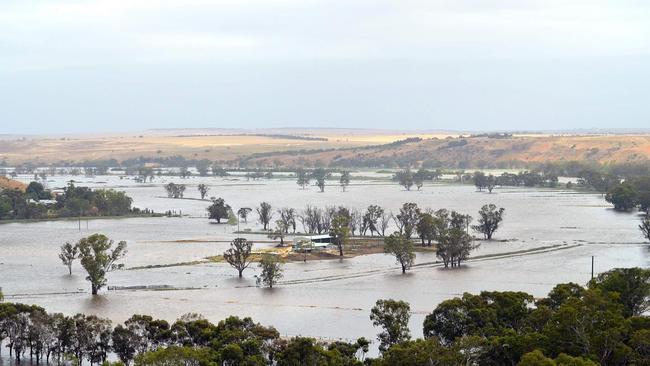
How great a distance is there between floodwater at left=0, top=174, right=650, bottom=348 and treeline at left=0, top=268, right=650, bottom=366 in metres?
4.41

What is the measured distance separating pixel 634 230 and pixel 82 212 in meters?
42.8

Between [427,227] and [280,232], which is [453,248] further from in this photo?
[280,232]

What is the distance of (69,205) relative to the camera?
78.8 meters

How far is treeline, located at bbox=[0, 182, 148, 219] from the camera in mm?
77769

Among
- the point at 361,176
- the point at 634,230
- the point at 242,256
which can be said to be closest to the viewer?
the point at 242,256

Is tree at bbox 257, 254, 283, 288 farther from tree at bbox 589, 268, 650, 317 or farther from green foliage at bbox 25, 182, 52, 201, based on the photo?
green foliage at bbox 25, 182, 52, 201

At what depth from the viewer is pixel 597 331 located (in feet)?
84.7

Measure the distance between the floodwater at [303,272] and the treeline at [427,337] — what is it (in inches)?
174

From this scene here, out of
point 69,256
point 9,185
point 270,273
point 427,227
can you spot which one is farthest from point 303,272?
point 9,185

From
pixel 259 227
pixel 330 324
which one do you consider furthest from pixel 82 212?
pixel 330 324

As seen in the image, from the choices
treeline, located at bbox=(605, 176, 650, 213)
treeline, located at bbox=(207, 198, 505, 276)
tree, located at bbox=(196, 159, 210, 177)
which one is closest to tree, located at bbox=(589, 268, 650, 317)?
treeline, located at bbox=(207, 198, 505, 276)

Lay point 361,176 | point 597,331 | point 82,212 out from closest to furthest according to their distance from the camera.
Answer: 1. point 597,331
2. point 82,212
3. point 361,176

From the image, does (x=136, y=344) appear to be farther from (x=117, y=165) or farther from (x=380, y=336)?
(x=117, y=165)

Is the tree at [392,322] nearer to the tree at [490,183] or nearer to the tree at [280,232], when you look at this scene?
the tree at [280,232]
